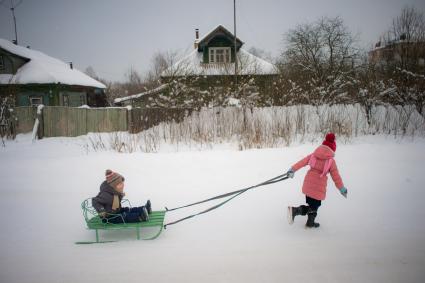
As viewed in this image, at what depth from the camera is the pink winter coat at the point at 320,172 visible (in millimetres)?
3967

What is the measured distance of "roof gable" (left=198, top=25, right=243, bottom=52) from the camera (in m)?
20.6

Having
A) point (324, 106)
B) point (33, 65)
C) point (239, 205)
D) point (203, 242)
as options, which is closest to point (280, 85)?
point (324, 106)

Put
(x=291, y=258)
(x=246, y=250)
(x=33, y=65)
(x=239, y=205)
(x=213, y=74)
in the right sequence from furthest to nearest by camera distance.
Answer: (x=33, y=65)
(x=213, y=74)
(x=239, y=205)
(x=246, y=250)
(x=291, y=258)

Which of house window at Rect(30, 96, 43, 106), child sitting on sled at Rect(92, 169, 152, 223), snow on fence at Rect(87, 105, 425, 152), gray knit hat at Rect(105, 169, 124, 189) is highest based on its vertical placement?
house window at Rect(30, 96, 43, 106)

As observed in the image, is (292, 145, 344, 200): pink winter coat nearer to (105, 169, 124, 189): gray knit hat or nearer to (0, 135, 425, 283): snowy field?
(0, 135, 425, 283): snowy field

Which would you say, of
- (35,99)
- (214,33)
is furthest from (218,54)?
(35,99)

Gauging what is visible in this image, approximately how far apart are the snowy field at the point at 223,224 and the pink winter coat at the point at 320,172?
2.02 feet

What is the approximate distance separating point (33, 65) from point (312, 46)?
77.4 ft

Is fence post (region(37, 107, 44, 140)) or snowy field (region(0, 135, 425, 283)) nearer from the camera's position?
snowy field (region(0, 135, 425, 283))

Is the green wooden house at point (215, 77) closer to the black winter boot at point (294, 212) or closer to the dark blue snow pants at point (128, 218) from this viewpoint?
the black winter boot at point (294, 212)

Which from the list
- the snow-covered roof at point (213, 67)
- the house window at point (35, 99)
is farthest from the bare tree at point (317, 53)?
the house window at point (35, 99)

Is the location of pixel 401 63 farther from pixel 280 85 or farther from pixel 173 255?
pixel 173 255

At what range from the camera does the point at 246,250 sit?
11.9ft

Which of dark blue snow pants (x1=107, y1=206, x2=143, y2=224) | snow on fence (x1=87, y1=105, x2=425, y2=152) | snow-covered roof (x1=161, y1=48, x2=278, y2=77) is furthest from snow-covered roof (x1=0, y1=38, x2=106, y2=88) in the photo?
dark blue snow pants (x1=107, y1=206, x2=143, y2=224)
